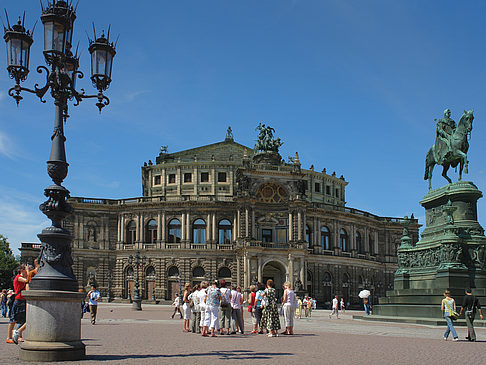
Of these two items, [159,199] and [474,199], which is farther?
[159,199]

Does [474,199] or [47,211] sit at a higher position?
[474,199]

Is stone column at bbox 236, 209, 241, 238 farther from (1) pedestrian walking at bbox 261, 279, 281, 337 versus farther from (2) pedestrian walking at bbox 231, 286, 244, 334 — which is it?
(1) pedestrian walking at bbox 261, 279, 281, 337

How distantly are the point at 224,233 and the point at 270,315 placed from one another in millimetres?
49315

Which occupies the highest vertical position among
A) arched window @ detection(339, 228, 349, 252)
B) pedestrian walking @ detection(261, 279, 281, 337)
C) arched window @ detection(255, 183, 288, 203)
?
arched window @ detection(255, 183, 288, 203)

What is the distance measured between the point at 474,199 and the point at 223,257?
144 feet

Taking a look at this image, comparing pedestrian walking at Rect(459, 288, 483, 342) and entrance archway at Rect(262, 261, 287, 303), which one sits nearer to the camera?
pedestrian walking at Rect(459, 288, 483, 342)

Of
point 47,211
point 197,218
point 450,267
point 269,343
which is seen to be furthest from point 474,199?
point 197,218

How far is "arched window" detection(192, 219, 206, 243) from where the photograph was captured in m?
68.1

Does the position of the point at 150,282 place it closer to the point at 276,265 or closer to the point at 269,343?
the point at 276,265

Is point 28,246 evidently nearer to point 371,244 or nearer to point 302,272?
point 302,272

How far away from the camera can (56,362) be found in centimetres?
1110

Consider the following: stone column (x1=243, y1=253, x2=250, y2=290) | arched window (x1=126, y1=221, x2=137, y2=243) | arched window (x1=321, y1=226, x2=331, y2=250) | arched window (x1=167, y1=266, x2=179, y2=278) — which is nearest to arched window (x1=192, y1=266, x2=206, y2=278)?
arched window (x1=167, y1=266, x2=179, y2=278)

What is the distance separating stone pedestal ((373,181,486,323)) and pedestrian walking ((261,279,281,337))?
8.21 meters

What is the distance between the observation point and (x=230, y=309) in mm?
20719
